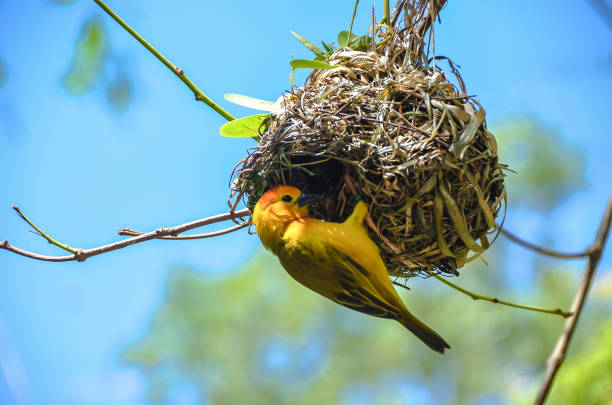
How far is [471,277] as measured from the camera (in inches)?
397

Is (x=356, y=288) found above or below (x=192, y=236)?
below

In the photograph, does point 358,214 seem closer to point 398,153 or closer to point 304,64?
point 398,153

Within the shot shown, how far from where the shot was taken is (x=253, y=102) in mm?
2047

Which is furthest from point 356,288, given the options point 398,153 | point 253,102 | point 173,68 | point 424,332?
point 173,68

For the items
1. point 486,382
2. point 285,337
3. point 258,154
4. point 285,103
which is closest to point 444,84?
point 285,103

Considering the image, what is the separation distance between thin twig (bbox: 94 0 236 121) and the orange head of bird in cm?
44

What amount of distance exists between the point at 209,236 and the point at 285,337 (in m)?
7.65

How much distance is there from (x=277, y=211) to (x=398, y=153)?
41 cm

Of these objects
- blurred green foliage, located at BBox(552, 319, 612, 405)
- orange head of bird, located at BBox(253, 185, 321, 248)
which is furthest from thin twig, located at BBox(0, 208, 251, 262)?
blurred green foliage, located at BBox(552, 319, 612, 405)

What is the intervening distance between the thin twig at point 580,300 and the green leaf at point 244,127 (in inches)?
43.1

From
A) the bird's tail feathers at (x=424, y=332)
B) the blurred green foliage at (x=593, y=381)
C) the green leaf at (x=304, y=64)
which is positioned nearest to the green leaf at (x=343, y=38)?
the green leaf at (x=304, y=64)

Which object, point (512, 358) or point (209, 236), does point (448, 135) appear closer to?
point (209, 236)

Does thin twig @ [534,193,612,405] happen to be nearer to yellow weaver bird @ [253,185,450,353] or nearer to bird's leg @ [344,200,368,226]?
yellow weaver bird @ [253,185,450,353]

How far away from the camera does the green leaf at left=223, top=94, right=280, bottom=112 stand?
1.98 m
